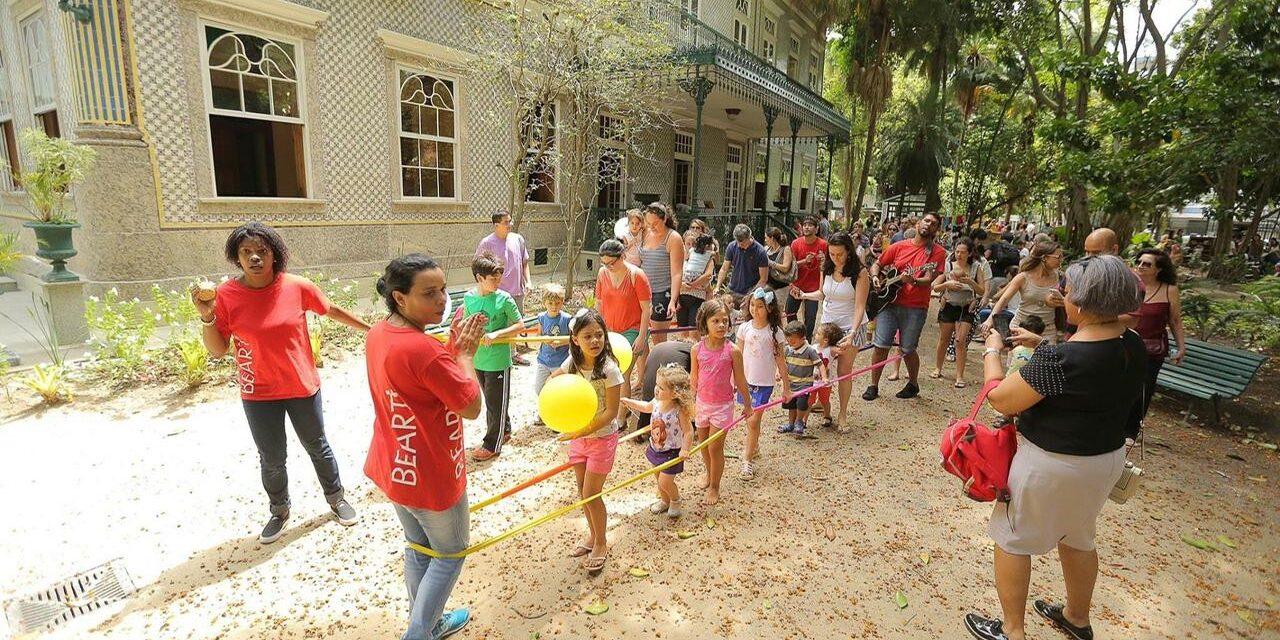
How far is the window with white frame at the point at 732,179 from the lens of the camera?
20.9 m

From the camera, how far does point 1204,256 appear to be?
20.2 meters

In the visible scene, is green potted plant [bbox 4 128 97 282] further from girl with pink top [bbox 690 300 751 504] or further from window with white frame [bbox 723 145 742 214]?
window with white frame [bbox 723 145 742 214]

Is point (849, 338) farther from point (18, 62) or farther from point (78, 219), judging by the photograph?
point (18, 62)

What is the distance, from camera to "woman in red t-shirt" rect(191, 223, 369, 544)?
10.0 feet

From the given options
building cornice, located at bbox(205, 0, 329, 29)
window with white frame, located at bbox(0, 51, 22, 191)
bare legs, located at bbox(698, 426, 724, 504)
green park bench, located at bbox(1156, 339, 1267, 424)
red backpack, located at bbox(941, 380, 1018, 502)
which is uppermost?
building cornice, located at bbox(205, 0, 329, 29)

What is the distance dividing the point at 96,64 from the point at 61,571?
22.1 ft

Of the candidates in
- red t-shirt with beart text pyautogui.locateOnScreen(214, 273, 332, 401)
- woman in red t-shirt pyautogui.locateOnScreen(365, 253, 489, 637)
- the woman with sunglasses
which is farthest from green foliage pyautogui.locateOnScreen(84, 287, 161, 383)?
the woman with sunglasses

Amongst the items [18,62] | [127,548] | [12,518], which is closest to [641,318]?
[127,548]

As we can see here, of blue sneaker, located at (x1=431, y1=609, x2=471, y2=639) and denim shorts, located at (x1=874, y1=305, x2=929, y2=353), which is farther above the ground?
denim shorts, located at (x1=874, y1=305, x2=929, y2=353)

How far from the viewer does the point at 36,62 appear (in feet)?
27.6

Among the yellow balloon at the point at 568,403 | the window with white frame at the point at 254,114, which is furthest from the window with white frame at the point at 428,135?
the yellow balloon at the point at 568,403

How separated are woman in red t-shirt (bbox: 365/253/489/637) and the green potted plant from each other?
6.54 metres

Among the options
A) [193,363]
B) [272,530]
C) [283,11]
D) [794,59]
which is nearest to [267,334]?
[272,530]

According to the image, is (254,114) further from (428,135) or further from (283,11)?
(428,135)
